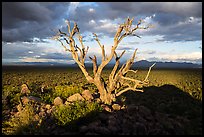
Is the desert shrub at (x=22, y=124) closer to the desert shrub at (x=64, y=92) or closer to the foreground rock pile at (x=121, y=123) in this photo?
the foreground rock pile at (x=121, y=123)

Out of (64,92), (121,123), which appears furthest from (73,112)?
(64,92)

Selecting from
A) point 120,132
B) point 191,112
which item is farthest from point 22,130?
point 191,112

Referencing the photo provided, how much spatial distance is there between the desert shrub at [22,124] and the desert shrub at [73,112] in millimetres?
1007

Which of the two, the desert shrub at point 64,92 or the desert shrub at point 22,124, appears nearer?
the desert shrub at point 22,124

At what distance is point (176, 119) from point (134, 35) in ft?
16.8

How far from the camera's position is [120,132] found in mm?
9477

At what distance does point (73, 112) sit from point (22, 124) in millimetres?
2299

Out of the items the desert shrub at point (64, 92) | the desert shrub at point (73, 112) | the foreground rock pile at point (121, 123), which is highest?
the desert shrub at point (64, 92)

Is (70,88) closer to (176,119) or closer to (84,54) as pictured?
(84,54)

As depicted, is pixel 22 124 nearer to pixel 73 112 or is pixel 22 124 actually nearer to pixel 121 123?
pixel 73 112

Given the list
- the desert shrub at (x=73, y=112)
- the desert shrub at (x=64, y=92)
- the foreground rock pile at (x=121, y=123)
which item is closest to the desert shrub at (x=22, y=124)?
the foreground rock pile at (x=121, y=123)

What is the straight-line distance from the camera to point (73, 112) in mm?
10898

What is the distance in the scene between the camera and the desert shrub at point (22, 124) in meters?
9.26

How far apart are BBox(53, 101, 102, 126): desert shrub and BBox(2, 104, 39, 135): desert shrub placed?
1.01m
